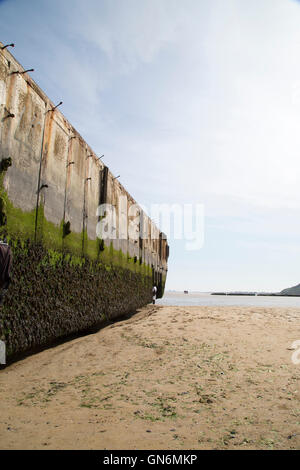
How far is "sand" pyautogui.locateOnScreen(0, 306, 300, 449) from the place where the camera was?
246cm

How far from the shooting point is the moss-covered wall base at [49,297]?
381cm

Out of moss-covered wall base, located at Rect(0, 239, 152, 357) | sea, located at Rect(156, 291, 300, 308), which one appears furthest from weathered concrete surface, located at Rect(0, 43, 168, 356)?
sea, located at Rect(156, 291, 300, 308)

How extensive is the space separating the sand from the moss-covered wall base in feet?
1.45

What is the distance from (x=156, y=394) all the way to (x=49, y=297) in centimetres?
209

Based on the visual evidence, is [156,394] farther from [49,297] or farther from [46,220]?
[46,220]

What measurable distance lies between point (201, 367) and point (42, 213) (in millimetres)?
3047

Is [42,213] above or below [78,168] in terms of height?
below

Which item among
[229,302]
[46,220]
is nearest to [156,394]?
[46,220]

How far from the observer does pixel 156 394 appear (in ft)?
11.1

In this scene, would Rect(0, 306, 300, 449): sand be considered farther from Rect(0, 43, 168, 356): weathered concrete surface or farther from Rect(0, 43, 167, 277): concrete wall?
Rect(0, 43, 167, 277): concrete wall

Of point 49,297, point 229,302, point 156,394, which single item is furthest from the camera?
point 229,302

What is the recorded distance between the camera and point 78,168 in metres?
5.87
